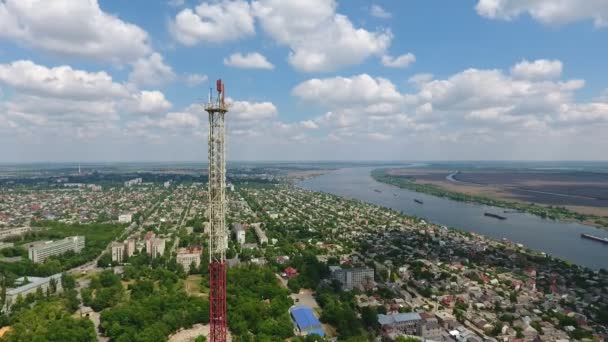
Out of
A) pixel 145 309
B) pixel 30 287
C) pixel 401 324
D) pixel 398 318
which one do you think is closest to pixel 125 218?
pixel 30 287

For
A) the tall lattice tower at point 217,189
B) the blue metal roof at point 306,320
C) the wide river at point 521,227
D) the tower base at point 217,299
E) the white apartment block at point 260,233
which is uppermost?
the tall lattice tower at point 217,189

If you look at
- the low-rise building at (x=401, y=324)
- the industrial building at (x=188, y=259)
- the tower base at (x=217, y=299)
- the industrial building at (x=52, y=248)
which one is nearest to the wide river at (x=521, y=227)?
the low-rise building at (x=401, y=324)

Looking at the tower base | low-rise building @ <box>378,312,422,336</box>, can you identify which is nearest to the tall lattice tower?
the tower base

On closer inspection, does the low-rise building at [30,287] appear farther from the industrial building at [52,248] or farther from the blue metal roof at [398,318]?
the blue metal roof at [398,318]

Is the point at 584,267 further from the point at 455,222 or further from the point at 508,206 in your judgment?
the point at 508,206

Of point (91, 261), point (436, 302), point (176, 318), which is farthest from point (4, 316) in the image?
point (436, 302)

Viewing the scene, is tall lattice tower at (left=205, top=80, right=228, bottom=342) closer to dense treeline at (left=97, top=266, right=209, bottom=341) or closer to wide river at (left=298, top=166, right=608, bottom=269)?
dense treeline at (left=97, top=266, right=209, bottom=341)

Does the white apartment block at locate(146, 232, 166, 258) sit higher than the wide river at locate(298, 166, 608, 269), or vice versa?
the white apartment block at locate(146, 232, 166, 258)
